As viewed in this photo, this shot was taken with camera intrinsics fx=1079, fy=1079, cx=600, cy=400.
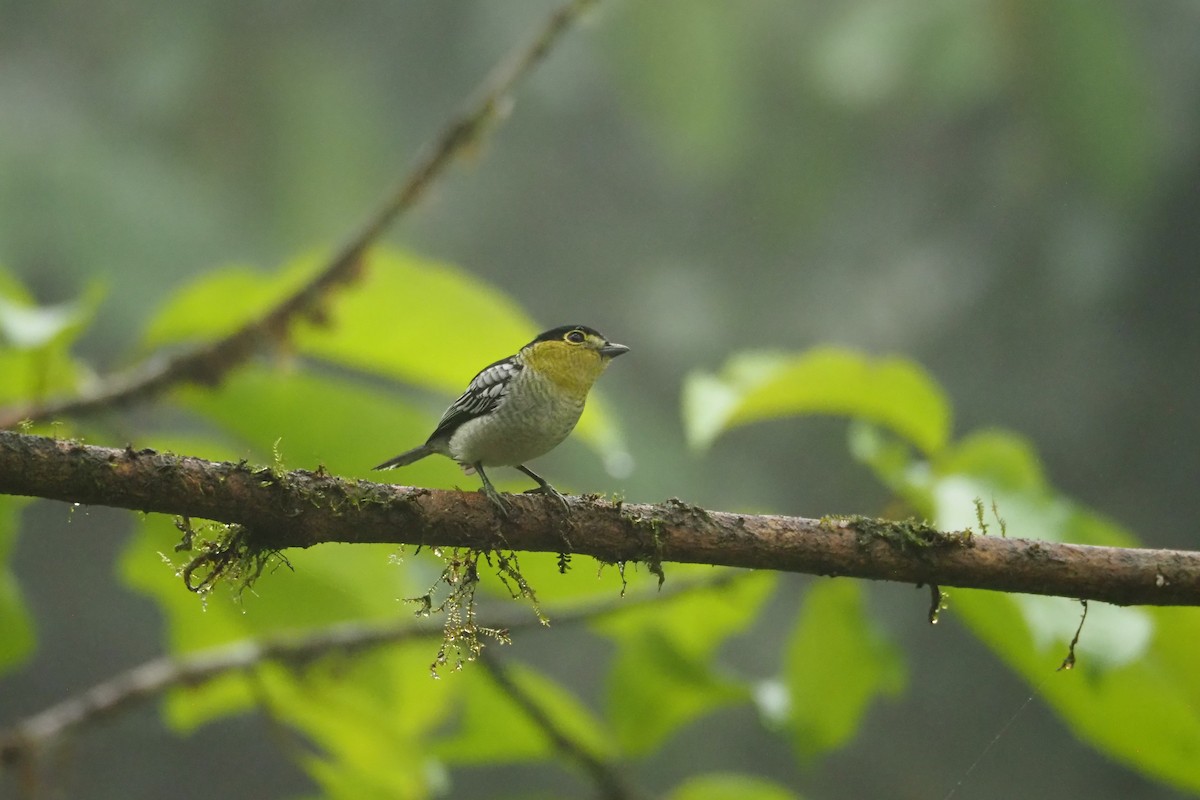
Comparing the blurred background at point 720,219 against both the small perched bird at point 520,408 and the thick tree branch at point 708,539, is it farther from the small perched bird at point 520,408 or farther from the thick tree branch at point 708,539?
the thick tree branch at point 708,539

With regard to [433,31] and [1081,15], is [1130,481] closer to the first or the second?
[1081,15]

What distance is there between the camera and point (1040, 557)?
4.16 ft

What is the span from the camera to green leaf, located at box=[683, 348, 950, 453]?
1.72m

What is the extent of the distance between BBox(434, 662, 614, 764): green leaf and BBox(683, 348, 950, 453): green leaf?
2.16 feet

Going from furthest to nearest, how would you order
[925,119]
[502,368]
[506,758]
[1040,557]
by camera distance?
1. [925,119]
2. [506,758]
3. [502,368]
4. [1040,557]

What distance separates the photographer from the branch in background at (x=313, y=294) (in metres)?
2.08

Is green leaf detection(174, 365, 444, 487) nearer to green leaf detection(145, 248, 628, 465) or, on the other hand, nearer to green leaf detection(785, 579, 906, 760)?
green leaf detection(145, 248, 628, 465)

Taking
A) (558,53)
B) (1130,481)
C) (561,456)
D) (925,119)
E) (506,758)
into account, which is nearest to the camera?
(506,758)

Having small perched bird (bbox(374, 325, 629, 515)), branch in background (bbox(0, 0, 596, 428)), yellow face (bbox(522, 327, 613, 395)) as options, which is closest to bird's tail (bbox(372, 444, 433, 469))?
small perched bird (bbox(374, 325, 629, 515))

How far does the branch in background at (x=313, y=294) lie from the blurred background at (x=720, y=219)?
102cm

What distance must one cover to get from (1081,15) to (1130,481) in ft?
4.34

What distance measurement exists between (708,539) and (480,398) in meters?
0.72

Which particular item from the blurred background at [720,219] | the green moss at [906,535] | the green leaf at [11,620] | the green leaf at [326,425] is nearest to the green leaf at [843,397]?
the green moss at [906,535]

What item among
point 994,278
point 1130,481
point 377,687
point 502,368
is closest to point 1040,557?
point 502,368
